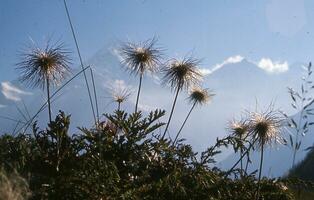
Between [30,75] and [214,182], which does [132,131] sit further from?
[30,75]

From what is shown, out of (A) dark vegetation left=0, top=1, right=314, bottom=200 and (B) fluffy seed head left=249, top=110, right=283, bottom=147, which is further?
(B) fluffy seed head left=249, top=110, right=283, bottom=147

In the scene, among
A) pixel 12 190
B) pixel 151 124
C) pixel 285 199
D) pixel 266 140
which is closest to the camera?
pixel 12 190

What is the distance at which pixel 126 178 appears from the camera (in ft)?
10.4

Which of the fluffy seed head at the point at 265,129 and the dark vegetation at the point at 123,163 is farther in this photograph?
the fluffy seed head at the point at 265,129

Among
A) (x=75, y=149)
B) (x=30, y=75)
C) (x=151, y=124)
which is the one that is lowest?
(x=75, y=149)

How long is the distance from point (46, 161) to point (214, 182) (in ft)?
3.61

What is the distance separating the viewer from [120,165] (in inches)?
132

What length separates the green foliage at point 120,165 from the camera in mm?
2779

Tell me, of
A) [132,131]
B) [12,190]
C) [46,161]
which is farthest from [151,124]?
[12,190]

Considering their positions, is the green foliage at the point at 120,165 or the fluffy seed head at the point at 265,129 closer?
the green foliage at the point at 120,165

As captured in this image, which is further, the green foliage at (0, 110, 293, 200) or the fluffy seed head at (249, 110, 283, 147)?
the fluffy seed head at (249, 110, 283, 147)

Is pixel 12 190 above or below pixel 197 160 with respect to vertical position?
below

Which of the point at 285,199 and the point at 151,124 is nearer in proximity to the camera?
the point at 285,199

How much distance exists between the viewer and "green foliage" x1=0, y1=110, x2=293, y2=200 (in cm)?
278
